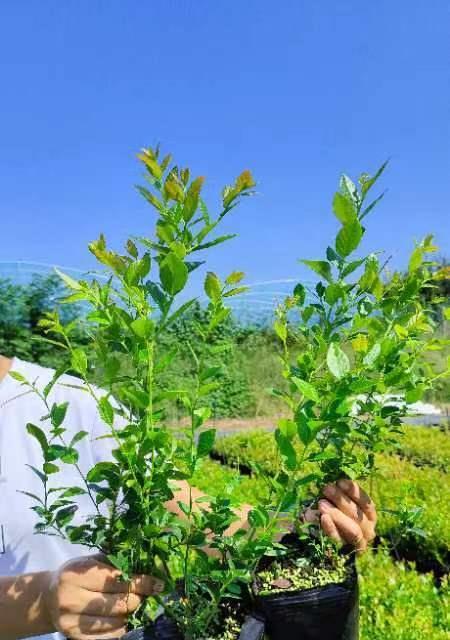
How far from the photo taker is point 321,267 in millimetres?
1185

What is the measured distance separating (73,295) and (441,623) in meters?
2.32

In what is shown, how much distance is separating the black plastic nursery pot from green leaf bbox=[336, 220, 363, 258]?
645mm

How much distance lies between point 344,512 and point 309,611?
195mm

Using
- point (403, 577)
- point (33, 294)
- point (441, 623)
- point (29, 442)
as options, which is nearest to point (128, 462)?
point (29, 442)

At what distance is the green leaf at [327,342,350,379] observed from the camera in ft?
3.37

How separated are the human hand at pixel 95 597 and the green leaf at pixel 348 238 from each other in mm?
623

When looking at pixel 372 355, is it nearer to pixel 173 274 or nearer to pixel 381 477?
pixel 173 274

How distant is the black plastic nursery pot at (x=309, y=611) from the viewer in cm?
125

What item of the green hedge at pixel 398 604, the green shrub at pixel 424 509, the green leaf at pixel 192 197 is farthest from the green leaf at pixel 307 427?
the green shrub at pixel 424 509

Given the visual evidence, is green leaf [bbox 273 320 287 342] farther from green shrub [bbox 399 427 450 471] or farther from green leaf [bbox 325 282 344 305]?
green shrub [bbox 399 427 450 471]

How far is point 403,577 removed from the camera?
3.04 m

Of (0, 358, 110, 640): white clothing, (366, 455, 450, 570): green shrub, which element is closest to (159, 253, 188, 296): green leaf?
(0, 358, 110, 640): white clothing

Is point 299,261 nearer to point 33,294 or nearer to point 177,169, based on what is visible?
point 177,169

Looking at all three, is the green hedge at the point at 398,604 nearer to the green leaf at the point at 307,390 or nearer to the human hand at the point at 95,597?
the human hand at the point at 95,597
